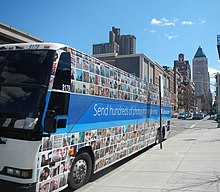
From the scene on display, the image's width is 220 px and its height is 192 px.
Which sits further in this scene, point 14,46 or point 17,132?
point 14,46

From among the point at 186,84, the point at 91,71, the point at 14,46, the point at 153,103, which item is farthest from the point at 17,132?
the point at 186,84

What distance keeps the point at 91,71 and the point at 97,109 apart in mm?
990

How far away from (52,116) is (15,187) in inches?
51.1

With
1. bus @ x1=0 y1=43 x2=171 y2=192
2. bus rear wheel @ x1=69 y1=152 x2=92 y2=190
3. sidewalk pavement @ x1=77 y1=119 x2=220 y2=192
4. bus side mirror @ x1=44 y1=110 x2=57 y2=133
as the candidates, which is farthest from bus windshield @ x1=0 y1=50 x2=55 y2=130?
sidewalk pavement @ x1=77 y1=119 x2=220 y2=192

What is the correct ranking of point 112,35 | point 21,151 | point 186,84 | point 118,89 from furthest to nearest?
1. point 186,84
2. point 112,35
3. point 118,89
4. point 21,151

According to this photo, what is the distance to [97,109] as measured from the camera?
7.02m

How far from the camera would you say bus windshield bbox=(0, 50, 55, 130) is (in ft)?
15.8

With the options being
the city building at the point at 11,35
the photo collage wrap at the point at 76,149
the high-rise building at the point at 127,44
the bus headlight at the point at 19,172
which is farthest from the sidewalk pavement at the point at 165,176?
the high-rise building at the point at 127,44

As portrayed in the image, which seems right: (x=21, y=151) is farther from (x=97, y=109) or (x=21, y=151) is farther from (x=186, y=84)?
(x=186, y=84)

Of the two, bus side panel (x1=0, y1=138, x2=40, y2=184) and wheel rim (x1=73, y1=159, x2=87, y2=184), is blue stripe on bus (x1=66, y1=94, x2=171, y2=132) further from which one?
bus side panel (x1=0, y1=138, x2=40, y2=184)

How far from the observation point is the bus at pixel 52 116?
15.5ft

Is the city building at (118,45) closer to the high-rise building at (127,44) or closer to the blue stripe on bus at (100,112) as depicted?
the high-rise building at (127,44)

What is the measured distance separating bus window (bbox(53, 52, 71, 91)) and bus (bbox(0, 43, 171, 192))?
0.06 feet

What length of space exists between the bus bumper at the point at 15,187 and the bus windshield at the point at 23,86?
933 millimetres
